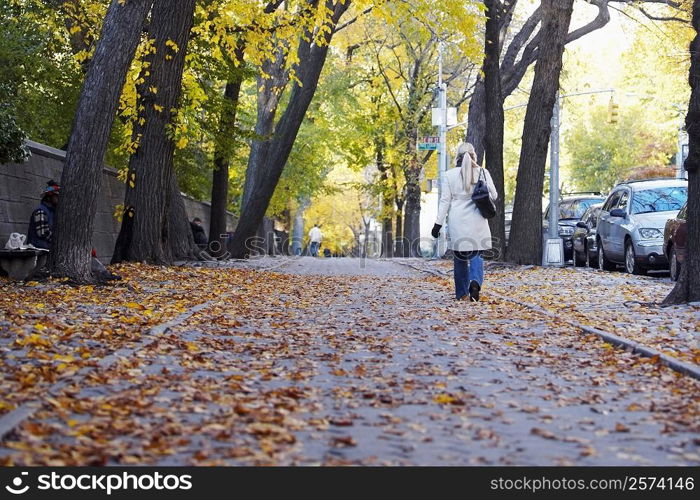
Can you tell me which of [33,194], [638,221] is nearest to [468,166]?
[638,221]

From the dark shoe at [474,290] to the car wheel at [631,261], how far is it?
816cm

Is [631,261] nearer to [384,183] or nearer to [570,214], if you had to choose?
[570,214]

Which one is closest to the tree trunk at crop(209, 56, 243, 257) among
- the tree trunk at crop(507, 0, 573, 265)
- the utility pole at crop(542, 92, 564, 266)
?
the tree trunk at crop(507, 0, 573, 265)

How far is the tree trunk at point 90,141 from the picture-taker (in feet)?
51.8

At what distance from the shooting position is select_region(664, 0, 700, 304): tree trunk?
523 inches

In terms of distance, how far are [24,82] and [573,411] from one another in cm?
2214

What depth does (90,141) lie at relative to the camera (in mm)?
15914

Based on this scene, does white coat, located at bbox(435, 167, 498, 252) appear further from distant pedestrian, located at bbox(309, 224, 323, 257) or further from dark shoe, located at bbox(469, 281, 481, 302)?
distant pedestrian, located at bbox(309, 224, 323, 257)

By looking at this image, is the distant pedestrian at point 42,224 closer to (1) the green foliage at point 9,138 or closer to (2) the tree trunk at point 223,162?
(1) the green foliage at point 9,138

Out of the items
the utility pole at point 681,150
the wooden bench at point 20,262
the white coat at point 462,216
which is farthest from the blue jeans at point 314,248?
the white coat at point 462,216
